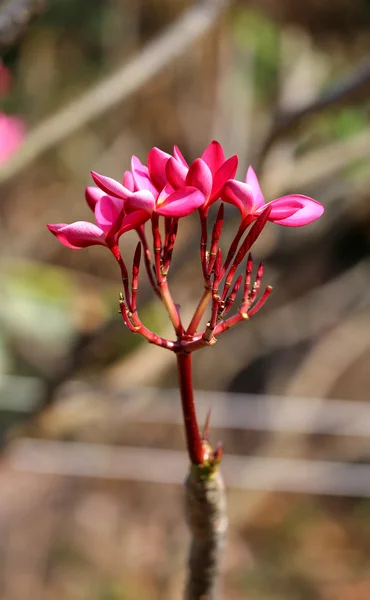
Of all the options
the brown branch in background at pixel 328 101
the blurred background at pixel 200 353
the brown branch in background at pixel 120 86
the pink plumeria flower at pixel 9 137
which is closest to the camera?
the brown branch in background at pixel 328 101

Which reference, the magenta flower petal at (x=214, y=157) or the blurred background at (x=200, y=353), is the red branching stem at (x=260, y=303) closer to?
the magenta flower petal at (x=214, y=157)

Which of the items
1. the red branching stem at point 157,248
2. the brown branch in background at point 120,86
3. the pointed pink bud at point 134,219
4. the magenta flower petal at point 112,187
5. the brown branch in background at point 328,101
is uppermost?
the brown branch in background at point 120,86

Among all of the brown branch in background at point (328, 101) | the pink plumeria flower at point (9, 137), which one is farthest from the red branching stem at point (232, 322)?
the pink plumeria flower at point (9, 137)

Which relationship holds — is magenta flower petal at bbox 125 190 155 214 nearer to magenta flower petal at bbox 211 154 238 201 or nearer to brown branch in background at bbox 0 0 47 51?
magenta flower petal at bbox 211 154 238 201

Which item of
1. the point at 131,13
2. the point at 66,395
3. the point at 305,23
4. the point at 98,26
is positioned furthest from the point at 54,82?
the point at 66,395

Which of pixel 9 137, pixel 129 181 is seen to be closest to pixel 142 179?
pixel 129 181

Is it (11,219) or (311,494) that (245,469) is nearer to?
(311,494)

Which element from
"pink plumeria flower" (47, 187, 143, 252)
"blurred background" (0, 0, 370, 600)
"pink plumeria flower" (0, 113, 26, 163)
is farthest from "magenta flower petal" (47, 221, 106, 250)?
"blurred background" (0, 0, 370, 600)
